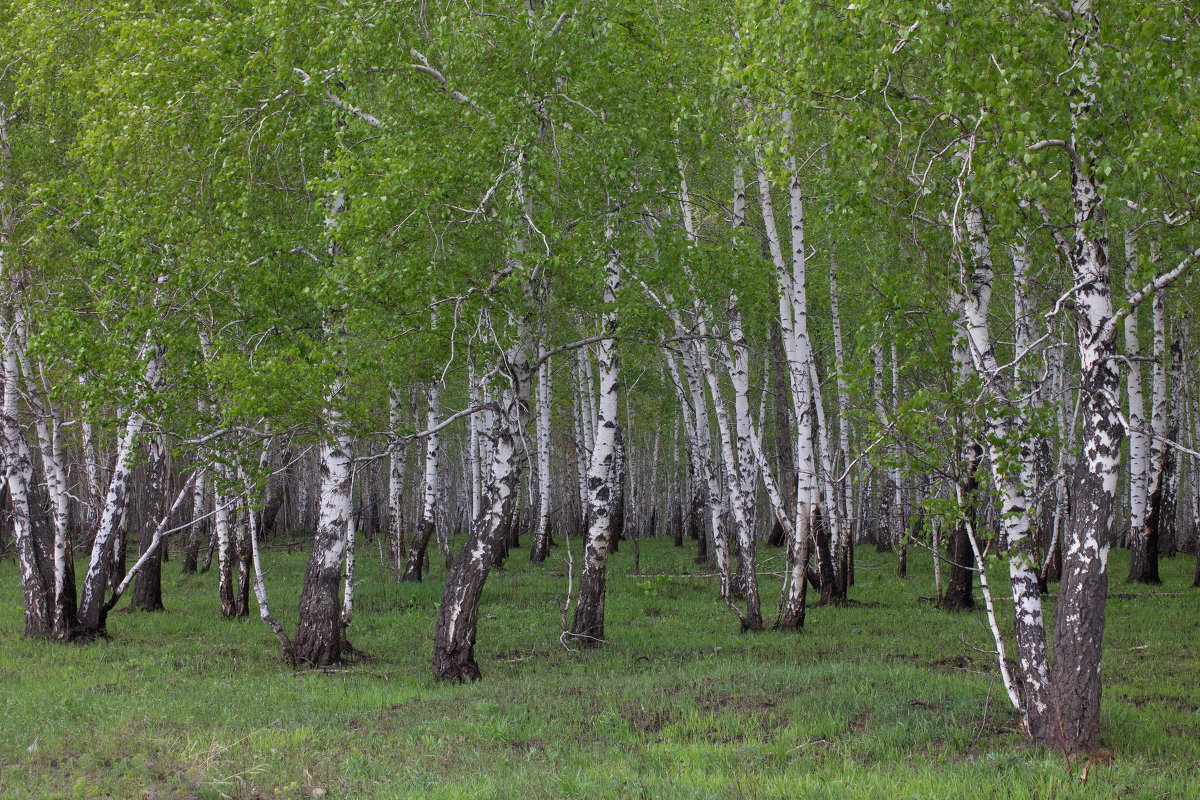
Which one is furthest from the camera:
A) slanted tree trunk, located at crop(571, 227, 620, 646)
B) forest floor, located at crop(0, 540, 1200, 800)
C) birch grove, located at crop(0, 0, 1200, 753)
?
slanted tree trunk, located at crop(571, 227, 620, 646)

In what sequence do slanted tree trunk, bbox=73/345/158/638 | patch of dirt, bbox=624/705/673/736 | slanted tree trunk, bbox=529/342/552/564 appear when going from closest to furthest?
patch of dirt, bbox=624/705/673/736, slanted tree trunk, bbox=73/345/158/638, slanted tree trunk, bbox=529/342/552/564

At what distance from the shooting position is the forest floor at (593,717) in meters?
6.68

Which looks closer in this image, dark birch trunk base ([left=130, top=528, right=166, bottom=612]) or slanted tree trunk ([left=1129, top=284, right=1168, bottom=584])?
dark birch trunk base ([left=130, top=528, right=166, bottom=612])

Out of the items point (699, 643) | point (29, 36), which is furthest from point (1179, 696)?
point (29, 36)

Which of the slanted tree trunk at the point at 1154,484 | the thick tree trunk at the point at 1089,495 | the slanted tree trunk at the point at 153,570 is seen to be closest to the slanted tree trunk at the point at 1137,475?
the slanted tree trunk at the point at 1154,484

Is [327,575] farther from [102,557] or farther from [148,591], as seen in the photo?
[148,591]

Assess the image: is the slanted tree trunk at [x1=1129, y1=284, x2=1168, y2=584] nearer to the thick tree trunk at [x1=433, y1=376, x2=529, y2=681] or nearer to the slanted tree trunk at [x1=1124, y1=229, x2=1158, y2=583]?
the slanted tree trunk at [x1=1124, y1=229, x2=1158, y2=583]

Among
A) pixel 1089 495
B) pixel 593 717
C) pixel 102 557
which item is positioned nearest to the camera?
pixel 1089 495

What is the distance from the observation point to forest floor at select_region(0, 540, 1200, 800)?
6684 millimetres

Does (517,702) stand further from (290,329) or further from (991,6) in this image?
(991,6)

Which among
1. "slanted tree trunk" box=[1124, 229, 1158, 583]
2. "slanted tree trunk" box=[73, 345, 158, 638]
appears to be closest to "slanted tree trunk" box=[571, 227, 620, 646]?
"slanted tree trunk" box=[73, 345, 158, 638]

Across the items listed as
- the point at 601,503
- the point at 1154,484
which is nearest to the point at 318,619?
the point at 601,503

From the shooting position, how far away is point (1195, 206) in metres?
6.83

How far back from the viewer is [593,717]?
8.79 meters
